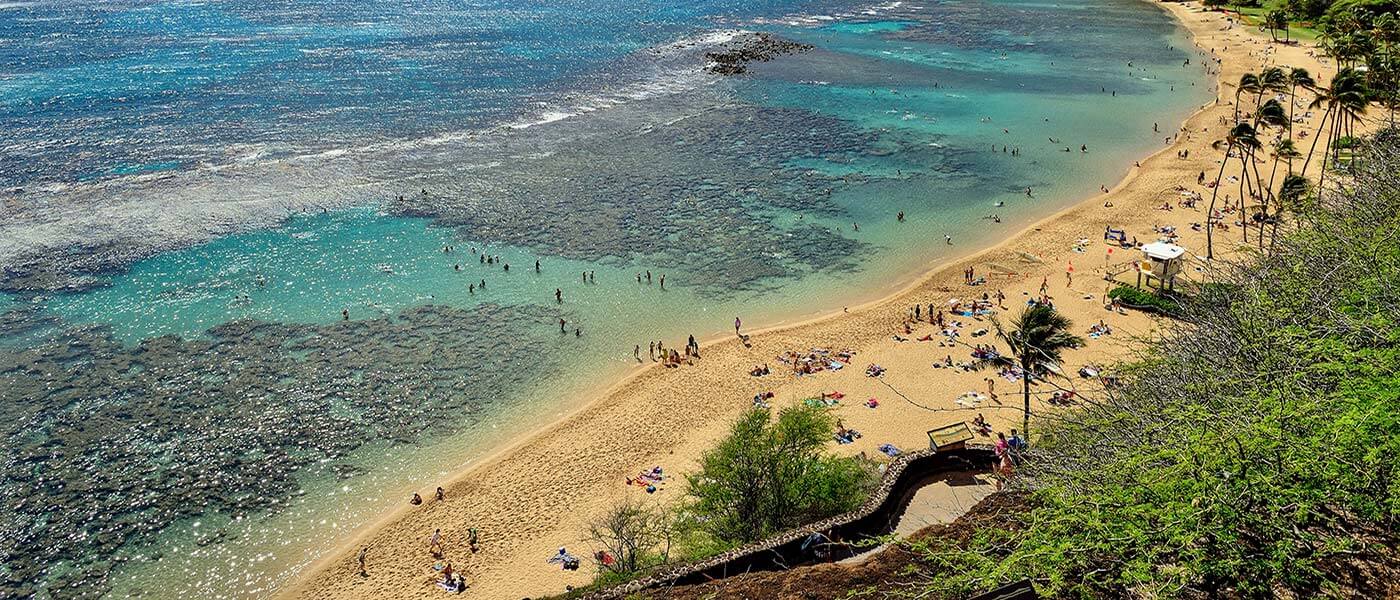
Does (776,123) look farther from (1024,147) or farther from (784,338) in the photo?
(784,338)

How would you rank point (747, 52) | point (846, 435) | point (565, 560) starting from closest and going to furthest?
point (565, 560), point (846, 435), point (747, 52)

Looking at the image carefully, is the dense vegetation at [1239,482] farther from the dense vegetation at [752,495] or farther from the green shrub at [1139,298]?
the green shrub at [1139,298]

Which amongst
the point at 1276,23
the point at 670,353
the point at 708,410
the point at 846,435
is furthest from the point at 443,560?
the point at 1276,23

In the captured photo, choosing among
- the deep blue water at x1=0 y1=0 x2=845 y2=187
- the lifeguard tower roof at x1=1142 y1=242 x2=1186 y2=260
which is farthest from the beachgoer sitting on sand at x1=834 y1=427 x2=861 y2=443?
the deep blue water at x1=0 y1=0 x2=845 y2=187

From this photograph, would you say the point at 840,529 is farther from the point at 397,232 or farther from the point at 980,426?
the point at 397,232

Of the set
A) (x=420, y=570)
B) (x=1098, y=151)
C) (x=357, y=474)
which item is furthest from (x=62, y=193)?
(x=1098, y=151)

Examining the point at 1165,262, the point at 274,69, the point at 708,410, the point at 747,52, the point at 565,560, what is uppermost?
the point at 747,52

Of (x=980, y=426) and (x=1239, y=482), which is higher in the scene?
(x=1239, y=482)

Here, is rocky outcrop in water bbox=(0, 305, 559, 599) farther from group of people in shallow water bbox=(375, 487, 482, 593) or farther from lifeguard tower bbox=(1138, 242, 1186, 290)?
lifeguard tower bbox=(1138, 242, 1186, 290)
